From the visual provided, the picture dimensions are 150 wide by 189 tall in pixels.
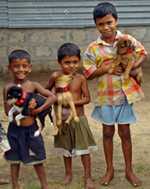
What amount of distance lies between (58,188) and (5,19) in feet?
17.3

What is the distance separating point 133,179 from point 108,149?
1.07 ft

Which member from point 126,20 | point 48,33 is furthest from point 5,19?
point 126,20

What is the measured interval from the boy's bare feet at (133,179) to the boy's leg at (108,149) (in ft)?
0.46

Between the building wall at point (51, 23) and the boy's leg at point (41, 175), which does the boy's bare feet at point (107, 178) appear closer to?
the boy's leg at point (41, 175)

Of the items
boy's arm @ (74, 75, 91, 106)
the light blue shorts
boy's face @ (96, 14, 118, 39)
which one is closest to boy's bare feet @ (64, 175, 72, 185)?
the light blue shorts

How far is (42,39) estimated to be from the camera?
971 cm

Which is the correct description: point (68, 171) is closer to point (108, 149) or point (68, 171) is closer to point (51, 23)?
point (108, 149)

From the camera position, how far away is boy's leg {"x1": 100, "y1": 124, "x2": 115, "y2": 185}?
489 centimetres

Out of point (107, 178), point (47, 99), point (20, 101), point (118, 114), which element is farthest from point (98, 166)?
point (20, 101)

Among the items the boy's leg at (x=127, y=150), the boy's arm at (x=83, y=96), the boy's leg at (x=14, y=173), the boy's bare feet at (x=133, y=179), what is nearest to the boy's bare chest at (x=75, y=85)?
the boy's arm at (x=83, y=96)

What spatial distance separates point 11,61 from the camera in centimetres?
448

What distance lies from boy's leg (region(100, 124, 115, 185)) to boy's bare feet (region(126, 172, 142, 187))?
14 centimetres

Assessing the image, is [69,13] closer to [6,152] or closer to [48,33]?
[48,33]

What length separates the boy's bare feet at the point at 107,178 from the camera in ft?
16.2
